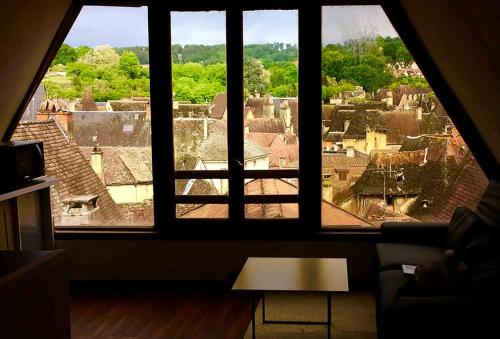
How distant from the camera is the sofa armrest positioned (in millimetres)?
4094

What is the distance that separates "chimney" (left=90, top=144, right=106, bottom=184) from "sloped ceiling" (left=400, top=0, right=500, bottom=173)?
9.29 ft

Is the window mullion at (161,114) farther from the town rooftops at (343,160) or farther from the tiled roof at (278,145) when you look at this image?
the town rooftops at (343,160)

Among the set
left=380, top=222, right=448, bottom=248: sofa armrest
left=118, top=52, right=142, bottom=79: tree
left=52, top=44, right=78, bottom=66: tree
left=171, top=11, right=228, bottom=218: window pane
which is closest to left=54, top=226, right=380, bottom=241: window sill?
left=171, top=11, right=228, bottom=218: window pane

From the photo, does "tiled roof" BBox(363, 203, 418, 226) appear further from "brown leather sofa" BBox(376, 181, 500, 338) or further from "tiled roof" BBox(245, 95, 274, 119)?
"tiled roof" BBox(245, 95, 274, 119)

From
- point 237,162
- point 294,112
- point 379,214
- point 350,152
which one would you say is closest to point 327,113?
point 294,112

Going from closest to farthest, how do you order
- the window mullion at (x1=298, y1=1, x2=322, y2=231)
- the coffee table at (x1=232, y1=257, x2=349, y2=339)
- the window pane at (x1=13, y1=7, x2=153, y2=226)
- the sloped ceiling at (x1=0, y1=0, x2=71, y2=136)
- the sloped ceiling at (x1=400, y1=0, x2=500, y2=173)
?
1. the sloped ceiling at (x1=400, y1=0, x2=500, y2=173)
2. the coffee table at (x1=232, y1=257, x2=349, y2=339)
3. the sloped ceiling at (x1=0, y1=0, x2=71, y2=136)
4. the window mullion at (x1=298, y1=1, x2=322, y2=231)
5. the window pane at (x1=13, y1=7, x2=153, y2=226)

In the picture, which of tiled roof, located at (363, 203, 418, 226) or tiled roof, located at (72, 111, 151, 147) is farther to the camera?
tiled roof, located at (72, 111, 151, 147)

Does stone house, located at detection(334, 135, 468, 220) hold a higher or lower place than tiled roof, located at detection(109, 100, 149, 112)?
lower

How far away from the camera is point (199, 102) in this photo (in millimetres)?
4633

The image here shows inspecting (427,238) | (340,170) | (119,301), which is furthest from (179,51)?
(427,238)

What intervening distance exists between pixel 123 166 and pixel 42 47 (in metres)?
1.18

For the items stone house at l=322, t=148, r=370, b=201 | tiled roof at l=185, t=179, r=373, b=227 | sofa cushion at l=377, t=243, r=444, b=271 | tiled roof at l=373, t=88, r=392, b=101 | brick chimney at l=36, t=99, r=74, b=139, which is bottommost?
sofa cushion at l=377, t=243, r=444, b=271

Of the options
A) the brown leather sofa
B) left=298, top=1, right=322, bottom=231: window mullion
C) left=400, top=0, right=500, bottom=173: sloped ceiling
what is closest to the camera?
the brown leather sofa

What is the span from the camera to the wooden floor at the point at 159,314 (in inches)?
147
